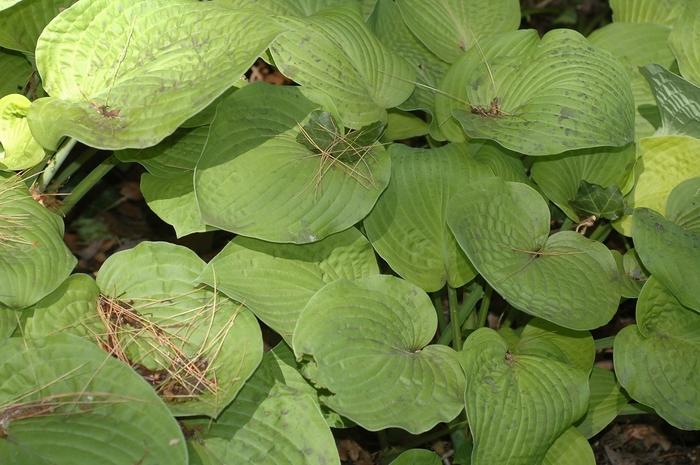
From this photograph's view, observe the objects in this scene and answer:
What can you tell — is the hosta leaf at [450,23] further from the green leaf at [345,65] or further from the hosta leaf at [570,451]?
the hosta leaf at [570,451]

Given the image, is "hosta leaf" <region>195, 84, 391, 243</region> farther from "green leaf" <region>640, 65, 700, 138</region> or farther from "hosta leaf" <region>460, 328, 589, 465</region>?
"green leaf" <region>640, 65, 700, 138</region>

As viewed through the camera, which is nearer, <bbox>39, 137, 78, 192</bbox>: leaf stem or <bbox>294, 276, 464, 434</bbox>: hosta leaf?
<bbox>294, 276, 464, 434</bbox>: hosta leaf

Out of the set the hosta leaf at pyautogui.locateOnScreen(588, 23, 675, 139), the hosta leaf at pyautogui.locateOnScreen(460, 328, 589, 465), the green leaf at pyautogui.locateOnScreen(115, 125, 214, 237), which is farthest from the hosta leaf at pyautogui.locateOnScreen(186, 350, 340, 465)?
the hosta leaf at pyautogui.locateOnScreen(588, 23, 675, 139)

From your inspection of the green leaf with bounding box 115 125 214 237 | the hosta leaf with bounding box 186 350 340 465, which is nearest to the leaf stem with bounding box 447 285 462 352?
the hosta leaf with bounding box 186 350 340 465

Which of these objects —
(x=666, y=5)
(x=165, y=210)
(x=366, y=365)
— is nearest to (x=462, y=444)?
(x=366, y=365)

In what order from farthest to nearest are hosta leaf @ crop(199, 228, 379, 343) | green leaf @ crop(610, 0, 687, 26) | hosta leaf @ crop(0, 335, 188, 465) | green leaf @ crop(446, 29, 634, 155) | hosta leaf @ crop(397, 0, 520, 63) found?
green leaf @ crop(610, 0, 687, 26) < hosta leaf @ crop(397, 0, 520, 63) < green leaf @ crop(446, 29, 634, 155) < hosta leaf @ crop(199, 228, 379, 343) < hosta leaf @ crop(0, 335, 188, 465)

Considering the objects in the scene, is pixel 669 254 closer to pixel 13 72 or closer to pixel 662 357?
pixel 662 357

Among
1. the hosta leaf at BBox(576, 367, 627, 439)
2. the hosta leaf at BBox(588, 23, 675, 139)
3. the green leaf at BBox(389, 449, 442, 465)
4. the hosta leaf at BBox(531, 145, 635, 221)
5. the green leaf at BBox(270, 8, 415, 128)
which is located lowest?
the hosta leaf at BBox(576, 367, 627, 439)

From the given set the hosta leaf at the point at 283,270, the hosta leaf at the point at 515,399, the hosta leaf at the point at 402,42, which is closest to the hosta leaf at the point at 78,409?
the hosta leaf at the point at 283,270

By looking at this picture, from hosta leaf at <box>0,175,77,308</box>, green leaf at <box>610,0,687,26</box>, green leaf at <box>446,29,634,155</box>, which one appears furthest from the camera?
green leaf at <box>610,0,687,26</box>

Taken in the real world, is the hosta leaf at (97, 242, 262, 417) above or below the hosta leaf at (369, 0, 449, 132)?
below
